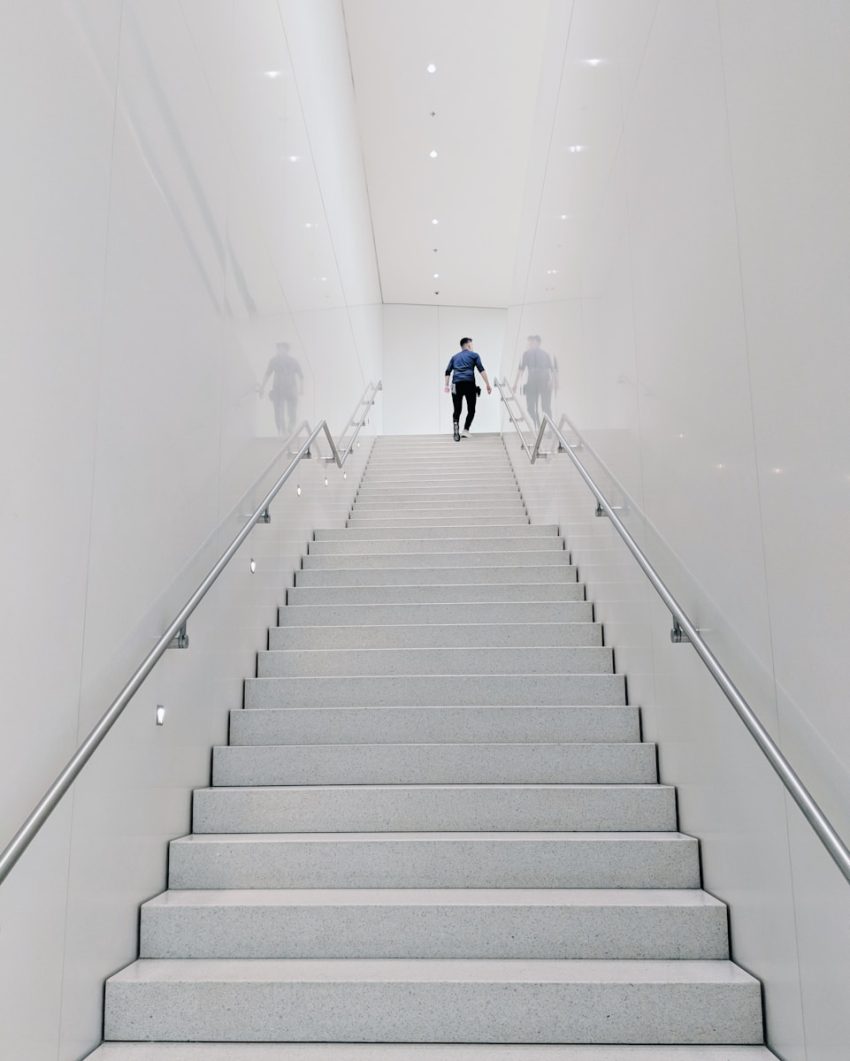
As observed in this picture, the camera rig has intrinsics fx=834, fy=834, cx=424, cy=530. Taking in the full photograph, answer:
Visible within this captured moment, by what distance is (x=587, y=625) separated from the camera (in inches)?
173

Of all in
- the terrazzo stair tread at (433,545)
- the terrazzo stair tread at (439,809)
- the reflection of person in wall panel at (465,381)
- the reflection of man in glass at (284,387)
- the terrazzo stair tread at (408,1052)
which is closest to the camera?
the terrazzo stair tread at (408,1052)

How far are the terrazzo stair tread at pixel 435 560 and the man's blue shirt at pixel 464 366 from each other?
5264 mm

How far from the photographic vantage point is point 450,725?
11.8 feet

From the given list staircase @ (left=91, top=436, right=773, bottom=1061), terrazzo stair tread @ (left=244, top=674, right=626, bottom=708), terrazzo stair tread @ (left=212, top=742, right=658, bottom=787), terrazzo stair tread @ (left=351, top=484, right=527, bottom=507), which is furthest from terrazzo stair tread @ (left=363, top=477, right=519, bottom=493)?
terrazzo stair tread @ (left=212, top=742, right=658, bottom=787)

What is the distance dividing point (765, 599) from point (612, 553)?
6.37 ft

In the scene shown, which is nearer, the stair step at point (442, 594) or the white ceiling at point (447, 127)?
the stair step at point (442, 594)

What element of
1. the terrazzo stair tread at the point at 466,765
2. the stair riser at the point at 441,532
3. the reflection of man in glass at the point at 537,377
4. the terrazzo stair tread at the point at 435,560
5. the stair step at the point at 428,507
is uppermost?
the reflection of man in glass at the point at 537,377

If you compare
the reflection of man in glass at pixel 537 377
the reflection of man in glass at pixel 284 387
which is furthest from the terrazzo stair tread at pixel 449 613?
the reflection of man in glass at pixel 537 377

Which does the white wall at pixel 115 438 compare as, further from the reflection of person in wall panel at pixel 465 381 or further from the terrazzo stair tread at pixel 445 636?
the reflection of person in wall panel at pixel 465 381

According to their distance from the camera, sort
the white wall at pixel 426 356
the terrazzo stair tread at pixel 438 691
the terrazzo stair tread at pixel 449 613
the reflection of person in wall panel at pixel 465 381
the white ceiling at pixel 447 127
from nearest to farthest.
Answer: the terrazzo stair tread at pixel 438 691 → the terrazzo stair tread at pixel 449 613 → the white ceiling at pixel 447 127 → the reflection of person in wall panel at pixel 465 381 → the white wall at pixel 426 356

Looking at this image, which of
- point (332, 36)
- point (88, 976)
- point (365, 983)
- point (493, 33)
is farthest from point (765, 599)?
point (493, 33)

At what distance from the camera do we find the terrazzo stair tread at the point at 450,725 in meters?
3.59

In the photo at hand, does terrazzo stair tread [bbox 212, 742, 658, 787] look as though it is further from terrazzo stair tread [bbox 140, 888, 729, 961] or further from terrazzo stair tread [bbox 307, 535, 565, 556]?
terrazzo stair tread [bbox 307, 535, 565, 556]

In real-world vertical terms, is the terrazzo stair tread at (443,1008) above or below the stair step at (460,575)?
below
